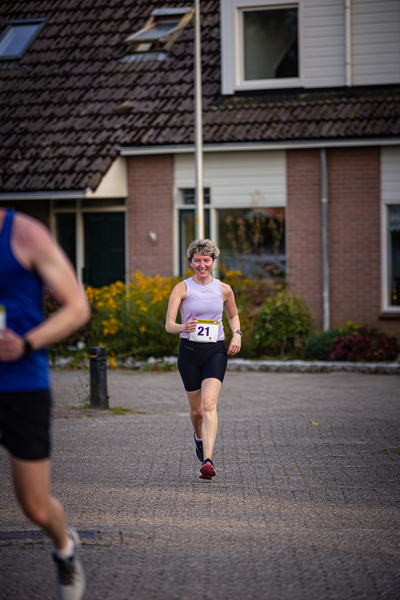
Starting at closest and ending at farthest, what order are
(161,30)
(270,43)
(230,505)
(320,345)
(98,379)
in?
1. (230,505)
2. (98,379)
3. (320,345)
4. (270,43)
5. (161,30)

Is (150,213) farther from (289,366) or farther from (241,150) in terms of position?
(289,366)

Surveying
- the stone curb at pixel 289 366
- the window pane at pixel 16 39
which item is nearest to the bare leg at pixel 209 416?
the stone curb at pixel 289 366

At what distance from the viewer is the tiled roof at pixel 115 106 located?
52.9ft

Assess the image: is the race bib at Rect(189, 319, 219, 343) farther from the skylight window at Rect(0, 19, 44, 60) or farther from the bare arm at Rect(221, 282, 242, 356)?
the skylight window at Rect(0, 19, 44, 60)

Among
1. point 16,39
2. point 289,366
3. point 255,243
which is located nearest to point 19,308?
point 289,366

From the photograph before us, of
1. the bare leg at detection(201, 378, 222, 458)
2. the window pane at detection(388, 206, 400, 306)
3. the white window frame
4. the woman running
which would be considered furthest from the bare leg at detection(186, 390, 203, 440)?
the white window frame

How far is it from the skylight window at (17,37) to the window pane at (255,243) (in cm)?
677

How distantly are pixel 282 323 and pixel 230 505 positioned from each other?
892 centimetres

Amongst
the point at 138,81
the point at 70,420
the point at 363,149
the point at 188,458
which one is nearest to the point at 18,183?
the point at 138,81

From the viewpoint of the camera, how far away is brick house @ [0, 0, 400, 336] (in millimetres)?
16016

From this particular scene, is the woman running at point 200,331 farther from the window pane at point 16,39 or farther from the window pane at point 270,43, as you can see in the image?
the window pane at point 16,39

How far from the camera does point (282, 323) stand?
14844 mm

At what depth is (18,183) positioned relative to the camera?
16297mm

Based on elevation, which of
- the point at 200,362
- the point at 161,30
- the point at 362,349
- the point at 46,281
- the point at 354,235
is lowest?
the point at 362,349
